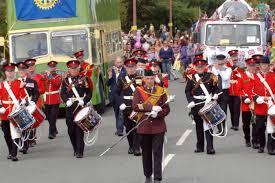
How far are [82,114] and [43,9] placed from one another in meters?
7.42

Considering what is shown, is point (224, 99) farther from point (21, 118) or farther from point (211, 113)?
point (21, 118)

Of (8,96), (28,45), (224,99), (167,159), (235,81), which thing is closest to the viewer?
(167,159)

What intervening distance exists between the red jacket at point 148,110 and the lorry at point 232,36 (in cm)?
1464

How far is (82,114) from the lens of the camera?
41.8 ft

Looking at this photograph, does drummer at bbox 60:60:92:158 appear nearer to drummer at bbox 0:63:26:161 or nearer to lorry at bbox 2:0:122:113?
drummer at bbox 0:63:26:161

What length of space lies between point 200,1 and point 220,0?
2.40m

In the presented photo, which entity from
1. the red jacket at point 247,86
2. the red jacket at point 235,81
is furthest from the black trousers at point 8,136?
the red jacket at point 235,81

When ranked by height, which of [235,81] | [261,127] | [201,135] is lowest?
[201,135]

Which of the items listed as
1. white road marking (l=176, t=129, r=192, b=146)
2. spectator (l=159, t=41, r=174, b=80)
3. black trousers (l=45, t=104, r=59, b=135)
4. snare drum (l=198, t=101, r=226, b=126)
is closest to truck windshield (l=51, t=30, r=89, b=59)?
black trousers (l=45, t=104, r=59, b=135)

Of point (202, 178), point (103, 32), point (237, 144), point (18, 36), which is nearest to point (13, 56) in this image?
point (18, 36)

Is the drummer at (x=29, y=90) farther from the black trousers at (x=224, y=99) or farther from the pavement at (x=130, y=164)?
the black trousers at (x=224, y=99)

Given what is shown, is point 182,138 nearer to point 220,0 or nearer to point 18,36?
point 18,36

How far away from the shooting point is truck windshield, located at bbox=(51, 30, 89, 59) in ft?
64.0

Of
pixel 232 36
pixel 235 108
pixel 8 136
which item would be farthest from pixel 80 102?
pixel 232 36
